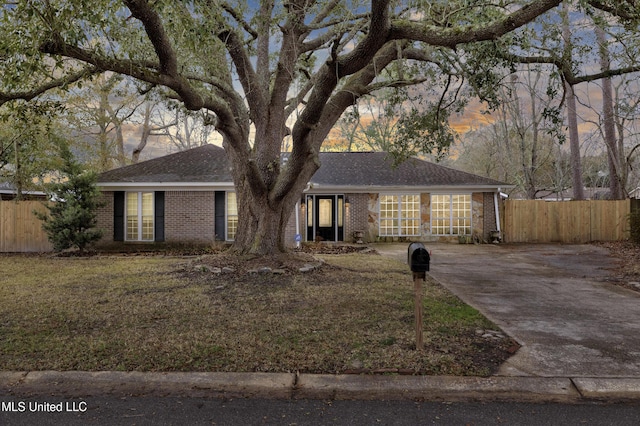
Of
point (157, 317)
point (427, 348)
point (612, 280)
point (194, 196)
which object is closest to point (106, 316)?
point (157, 317)

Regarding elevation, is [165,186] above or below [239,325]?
above

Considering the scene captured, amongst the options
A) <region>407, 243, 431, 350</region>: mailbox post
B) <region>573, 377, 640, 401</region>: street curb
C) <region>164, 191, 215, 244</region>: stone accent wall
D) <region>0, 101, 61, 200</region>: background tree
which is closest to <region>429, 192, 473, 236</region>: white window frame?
<region>164, 191, 215, 244</region>: stone accent wall

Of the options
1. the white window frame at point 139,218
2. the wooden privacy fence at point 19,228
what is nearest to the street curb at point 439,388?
the white window frame at point 139,218

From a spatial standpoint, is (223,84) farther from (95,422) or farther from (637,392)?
(637,392)

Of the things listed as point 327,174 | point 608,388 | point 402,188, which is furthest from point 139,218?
point 608,388

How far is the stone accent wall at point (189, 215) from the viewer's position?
1698cm

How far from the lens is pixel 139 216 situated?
56.2 feet

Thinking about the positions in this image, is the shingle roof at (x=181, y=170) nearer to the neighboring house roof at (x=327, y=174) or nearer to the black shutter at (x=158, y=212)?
the neighboring house roof at (x=327, y=174)

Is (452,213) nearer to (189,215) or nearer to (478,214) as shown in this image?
(478,214)

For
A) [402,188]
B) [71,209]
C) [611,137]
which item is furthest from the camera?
[611,137]

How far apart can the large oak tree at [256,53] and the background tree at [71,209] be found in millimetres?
4882

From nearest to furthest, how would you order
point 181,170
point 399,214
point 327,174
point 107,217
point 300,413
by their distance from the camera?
point 300,413
point 107,217
point 181,170
point 399,214
point 327,174

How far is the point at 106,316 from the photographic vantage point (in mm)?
6000

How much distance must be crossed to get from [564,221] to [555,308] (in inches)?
605
